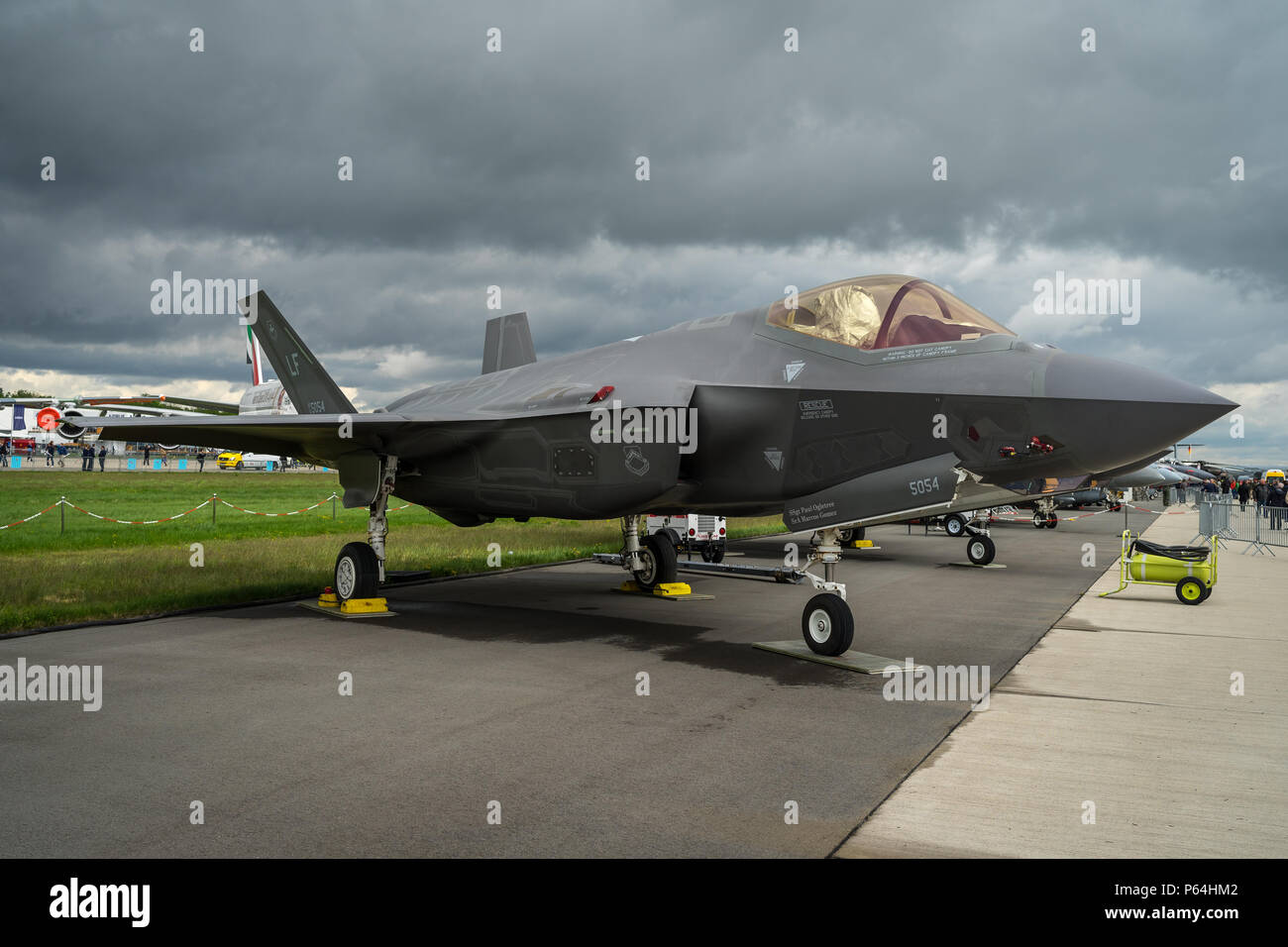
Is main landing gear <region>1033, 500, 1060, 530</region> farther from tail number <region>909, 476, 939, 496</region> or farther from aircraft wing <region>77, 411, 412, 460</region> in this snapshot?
aircraft wing <region>77, 411, 412, 460</region>

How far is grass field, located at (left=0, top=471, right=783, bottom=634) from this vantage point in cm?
1026

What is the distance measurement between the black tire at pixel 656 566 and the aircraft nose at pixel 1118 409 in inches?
272

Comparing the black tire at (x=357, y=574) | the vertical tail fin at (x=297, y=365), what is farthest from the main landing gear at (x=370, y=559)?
the vertical tail fin at (x=297, y=365)

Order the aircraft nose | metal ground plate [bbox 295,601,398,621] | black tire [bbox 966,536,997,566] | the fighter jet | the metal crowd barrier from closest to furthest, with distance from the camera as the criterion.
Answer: the aircraft nose → the fighter jet → metal ground plate [bbox 295,601,398,621] → black tire [bbox 966,536,997,566] → the metal crowd barrier

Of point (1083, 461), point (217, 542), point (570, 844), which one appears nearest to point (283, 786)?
point (570, 844)

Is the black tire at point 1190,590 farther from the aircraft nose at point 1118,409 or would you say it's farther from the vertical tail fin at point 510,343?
the vertical tail fin at point 510,343

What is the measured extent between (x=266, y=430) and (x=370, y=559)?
1996 millimetres

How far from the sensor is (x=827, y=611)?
24.1ft

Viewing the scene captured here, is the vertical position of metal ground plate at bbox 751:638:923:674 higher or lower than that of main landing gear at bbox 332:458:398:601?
lower

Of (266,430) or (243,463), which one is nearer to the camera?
(266,430)

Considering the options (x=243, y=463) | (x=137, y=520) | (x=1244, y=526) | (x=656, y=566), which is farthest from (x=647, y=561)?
(x=243, y=463)

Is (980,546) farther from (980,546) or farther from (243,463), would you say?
(243,463)

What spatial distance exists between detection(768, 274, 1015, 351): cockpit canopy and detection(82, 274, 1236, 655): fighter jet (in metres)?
0.02

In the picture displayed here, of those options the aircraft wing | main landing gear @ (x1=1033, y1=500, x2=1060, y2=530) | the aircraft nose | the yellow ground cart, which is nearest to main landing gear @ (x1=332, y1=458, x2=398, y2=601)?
the aircraft wing
